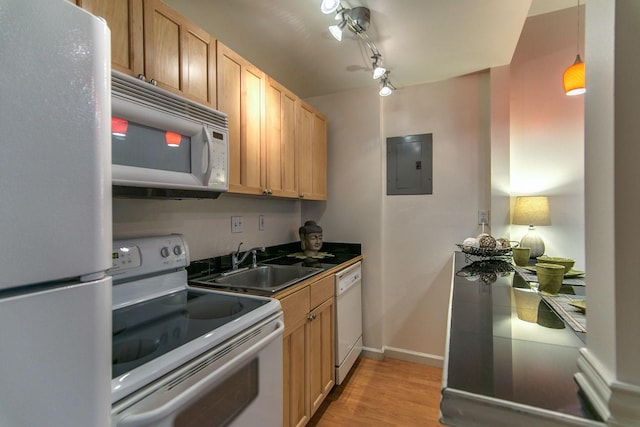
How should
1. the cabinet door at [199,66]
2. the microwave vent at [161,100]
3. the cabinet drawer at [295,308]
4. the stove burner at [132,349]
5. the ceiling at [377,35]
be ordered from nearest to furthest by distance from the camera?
1. the stove burner at [132,349]
2. the microwave vent at [161,100]
3. the cabinet door at [199,66]
4. the cabinet drawer at [295,308]
5. the ceiling at [377,35]

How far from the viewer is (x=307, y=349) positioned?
1.68 metres

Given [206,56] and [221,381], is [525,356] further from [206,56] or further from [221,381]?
[206,56]

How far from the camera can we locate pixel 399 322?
2635 millimetres

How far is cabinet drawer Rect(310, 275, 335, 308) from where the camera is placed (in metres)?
1.74

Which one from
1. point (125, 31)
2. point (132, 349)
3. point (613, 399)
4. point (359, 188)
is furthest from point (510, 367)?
point (359, 188)

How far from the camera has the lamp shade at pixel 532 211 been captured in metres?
2.08

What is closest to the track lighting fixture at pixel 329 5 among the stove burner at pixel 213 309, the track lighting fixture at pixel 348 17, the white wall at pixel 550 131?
the track lighting fixture at pixel 348 17

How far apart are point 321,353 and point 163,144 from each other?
153cm

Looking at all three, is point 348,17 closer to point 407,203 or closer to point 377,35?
point 377,35

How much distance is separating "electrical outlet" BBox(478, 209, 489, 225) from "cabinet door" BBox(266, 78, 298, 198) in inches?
59.9

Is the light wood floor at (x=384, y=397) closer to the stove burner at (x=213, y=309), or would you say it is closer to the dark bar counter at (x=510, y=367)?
the stove burner at (x=213, y=309)

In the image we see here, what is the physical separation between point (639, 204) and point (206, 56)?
1614 millimetres

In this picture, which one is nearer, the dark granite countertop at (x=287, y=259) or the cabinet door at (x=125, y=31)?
the cabinet door at (x=125, y=31)

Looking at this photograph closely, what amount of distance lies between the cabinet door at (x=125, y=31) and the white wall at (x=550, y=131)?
257 cm
